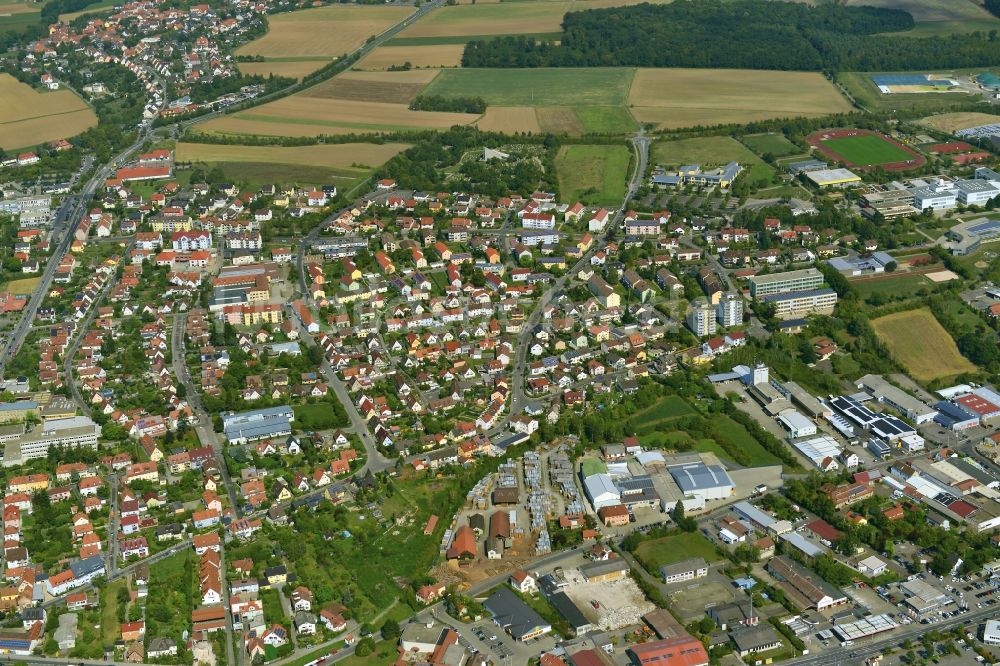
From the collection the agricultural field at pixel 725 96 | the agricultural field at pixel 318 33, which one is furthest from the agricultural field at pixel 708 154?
the agricultural field at pixel 318 33

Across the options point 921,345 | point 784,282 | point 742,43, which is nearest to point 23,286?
point 784,282

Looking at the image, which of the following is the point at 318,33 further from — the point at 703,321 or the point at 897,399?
the point at 897,399

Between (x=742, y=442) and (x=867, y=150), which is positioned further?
(x=867, y=150)

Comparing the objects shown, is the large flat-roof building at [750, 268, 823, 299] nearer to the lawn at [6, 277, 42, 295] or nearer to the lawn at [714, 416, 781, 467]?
the lawn at [714, 416, 781, 467]

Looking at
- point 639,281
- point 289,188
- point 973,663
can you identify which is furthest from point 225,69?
point 973,663

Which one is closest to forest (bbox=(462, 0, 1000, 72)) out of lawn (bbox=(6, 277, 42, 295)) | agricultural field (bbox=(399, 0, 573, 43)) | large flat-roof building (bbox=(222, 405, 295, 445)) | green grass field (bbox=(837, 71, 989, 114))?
agricultural field (bbox=(399, 0, 573, 43))
